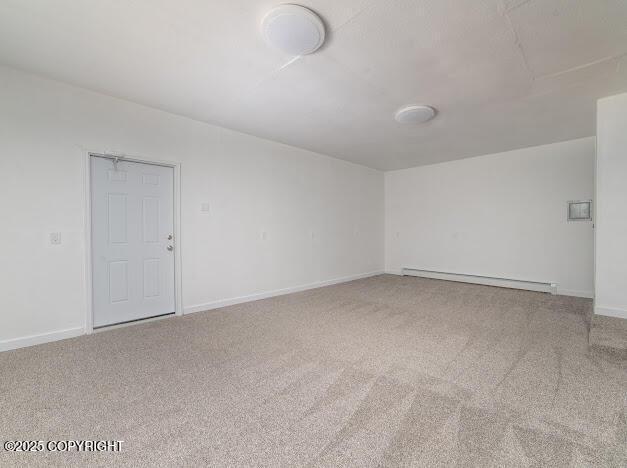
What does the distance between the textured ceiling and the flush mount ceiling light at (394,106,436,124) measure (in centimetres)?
11

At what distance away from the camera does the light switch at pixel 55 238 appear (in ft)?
9.20

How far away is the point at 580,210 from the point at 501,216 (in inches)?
43.0

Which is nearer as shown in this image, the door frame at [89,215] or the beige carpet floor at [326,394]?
A: the beige carpet floor at [326,394]

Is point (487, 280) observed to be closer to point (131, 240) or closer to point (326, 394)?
point (326, 394)

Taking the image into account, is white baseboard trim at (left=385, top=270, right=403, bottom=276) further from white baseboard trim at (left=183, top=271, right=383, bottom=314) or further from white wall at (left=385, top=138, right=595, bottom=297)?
white baseboard trim at (left=183, top=271, right=383, bottom=314)

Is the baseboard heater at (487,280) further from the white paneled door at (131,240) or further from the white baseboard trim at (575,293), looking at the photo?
the white paneled door at (131,240)

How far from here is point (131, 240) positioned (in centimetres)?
336

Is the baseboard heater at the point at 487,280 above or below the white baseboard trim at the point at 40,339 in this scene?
above

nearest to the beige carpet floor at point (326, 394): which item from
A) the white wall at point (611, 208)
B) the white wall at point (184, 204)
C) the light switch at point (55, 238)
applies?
the white wall at point (184, 204)

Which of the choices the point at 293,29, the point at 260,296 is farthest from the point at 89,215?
the point at 293,29

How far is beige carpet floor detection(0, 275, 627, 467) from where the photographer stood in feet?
4.63

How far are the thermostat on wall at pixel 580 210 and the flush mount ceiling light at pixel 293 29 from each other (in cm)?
501

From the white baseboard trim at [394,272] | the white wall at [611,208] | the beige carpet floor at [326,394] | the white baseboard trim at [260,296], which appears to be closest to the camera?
the beige carpet floor at [326,394]

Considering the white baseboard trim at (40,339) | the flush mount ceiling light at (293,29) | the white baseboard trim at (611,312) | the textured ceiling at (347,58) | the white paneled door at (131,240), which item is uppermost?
the textured ceiling at (347,58)
